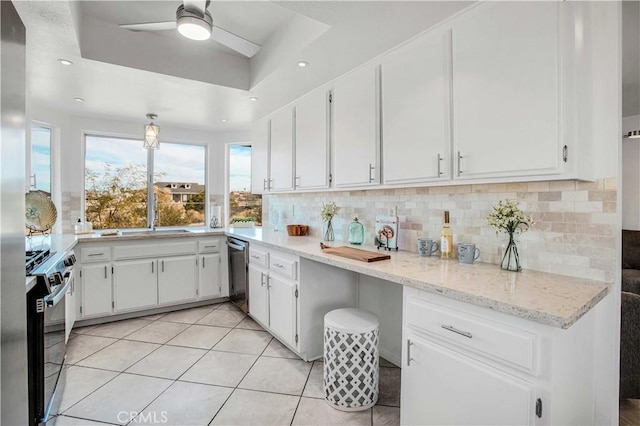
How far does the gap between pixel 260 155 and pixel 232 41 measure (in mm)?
1946

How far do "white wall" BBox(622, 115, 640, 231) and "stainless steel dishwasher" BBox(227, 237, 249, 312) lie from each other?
5.00 meters

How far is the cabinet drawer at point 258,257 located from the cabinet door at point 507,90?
179cm

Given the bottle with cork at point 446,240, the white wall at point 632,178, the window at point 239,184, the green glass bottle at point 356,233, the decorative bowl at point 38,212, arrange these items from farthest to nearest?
the window at point 239,184, the white wall at point 632,178, the green glass bottle at point 356,233, the decorative bowl at point 38,212, the bottle with cork at point 446,240

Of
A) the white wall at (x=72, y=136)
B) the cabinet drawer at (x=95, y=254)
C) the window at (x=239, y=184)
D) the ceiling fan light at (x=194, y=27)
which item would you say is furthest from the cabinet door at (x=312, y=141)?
the white wall at (x=72, y=136)

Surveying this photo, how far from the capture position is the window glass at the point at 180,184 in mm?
4391

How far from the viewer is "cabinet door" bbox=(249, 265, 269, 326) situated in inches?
113

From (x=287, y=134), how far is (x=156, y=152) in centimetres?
221

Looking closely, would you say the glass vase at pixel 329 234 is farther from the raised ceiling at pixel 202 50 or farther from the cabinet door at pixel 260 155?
the raised ceiling at pixel 202 50

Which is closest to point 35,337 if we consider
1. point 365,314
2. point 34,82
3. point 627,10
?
point 365,314

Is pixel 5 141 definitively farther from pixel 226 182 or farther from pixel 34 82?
pixel 226 182

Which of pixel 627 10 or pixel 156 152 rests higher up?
pixel 627 10

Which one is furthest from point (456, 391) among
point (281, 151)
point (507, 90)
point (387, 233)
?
point (281, 151)

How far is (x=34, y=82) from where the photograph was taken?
2.72 meters

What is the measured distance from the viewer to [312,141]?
114 inches
